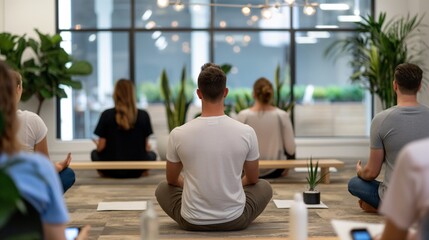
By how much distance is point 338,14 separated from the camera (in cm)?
1155

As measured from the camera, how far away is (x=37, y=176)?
190 centimetres

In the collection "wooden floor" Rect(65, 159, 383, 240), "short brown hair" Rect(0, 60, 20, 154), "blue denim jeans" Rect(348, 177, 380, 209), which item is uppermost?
"short brown hair" Rect(0, 60, 20, 154)

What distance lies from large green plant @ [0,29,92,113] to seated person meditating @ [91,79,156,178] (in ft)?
7.52

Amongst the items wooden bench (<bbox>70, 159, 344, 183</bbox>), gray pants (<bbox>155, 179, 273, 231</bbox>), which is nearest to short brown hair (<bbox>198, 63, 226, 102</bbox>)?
gray pants (<bbox>155, 179, 273, 231</bbox>)

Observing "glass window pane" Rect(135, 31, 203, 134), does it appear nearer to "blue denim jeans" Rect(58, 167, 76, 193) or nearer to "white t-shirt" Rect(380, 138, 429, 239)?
"blue denim jeans" Rect(58, 167, 76, 193)

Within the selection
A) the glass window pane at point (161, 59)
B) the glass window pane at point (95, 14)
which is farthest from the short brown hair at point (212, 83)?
the glass window pane at point (95, 14)

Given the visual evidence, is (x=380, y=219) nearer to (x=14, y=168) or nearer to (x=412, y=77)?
(x=412, y=77)

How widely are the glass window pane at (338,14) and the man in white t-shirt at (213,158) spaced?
7.34 m

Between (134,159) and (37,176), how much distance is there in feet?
20.9

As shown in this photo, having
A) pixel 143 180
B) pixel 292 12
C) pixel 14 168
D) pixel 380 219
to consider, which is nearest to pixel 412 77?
pixel 380 219

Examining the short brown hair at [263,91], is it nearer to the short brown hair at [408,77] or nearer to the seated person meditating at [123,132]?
the seated person meditating at [123,132]

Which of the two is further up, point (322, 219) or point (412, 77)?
point (412, 77)

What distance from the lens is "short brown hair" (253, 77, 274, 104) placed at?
7.39m

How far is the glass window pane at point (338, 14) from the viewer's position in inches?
454
